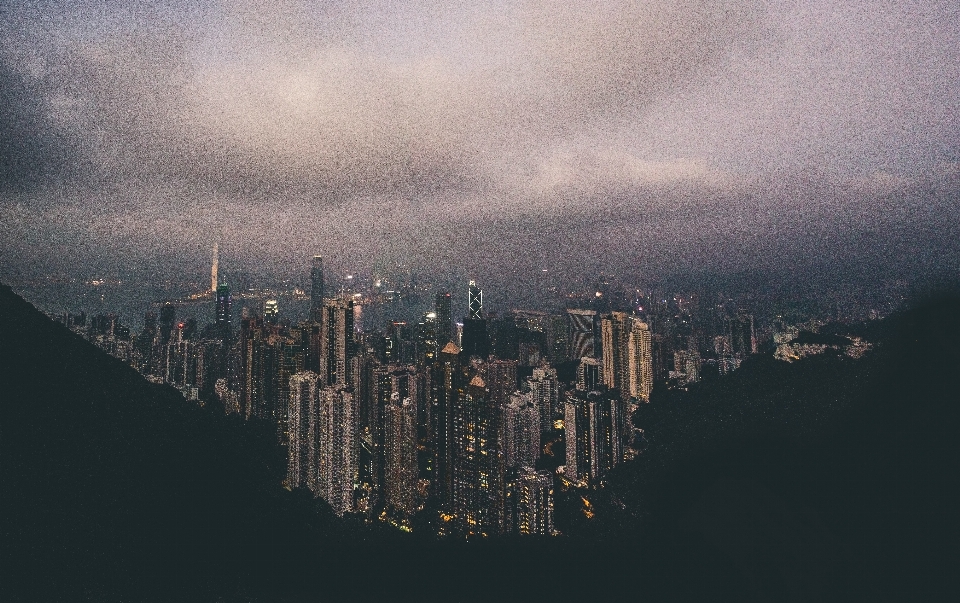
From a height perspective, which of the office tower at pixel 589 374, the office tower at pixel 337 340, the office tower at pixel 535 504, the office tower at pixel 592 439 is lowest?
the office tower at pixel 535 504

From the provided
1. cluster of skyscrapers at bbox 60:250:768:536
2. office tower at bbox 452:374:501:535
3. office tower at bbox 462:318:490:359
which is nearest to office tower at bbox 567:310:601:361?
cluster of skyscrapers at bbox 60:250:768:536

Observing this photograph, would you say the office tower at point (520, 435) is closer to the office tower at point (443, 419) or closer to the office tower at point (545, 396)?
the office tower at point (545, 396)

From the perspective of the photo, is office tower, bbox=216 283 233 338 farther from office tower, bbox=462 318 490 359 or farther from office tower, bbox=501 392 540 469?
office tower, bbox=501 392 540 469

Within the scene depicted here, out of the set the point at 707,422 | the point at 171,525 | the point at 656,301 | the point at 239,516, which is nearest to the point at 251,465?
the point at 239,516

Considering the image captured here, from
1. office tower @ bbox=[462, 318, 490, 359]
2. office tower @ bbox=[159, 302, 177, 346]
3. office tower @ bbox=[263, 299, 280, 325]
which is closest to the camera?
office tower @ bbox=[159, 302, 177, 346]

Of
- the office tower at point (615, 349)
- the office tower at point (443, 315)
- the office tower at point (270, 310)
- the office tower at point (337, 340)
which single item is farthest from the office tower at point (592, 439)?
the office tower at point (270, 310)

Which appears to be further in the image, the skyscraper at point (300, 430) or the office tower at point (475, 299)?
the office tower at point (475, 299)

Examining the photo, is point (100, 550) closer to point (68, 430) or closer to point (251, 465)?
point (68, 430)
